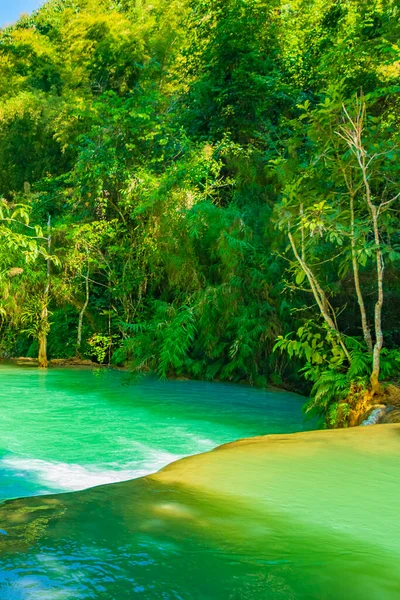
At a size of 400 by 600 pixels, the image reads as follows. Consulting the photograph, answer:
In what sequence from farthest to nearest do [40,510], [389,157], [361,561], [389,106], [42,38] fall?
[42,38], [389,106], [389,157], [40,510], [361,561]

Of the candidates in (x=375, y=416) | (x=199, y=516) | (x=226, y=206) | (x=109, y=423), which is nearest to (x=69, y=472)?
(x=199, y=516)

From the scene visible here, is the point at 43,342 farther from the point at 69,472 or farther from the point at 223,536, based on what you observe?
the point at 223,536

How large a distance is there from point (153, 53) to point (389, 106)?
33.1 feet

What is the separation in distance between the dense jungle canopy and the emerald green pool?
68.4 inches

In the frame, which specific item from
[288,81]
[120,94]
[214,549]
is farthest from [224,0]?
[214,549]

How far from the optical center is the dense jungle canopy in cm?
601

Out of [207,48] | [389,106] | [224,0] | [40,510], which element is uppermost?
[224,0]

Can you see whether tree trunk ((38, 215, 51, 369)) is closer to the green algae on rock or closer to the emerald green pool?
the emerald green pool

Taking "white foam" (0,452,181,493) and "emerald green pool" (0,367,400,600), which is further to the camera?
"white foam" (0,452,181,493)

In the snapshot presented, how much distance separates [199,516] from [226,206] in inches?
354

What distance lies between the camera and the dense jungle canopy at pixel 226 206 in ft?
19.7

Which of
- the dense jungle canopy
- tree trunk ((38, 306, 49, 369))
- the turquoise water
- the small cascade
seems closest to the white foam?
the turquoise water

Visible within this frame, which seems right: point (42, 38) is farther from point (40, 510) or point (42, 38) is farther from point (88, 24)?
point (40, 510)

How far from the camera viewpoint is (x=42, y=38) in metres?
22.1
